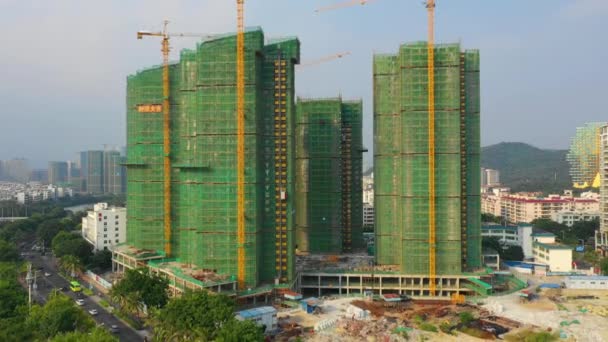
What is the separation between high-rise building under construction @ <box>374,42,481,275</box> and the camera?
3342 inches

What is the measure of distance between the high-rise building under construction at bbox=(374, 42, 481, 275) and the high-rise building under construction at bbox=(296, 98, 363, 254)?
23.3 m

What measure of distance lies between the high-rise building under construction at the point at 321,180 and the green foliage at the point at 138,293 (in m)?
48.0

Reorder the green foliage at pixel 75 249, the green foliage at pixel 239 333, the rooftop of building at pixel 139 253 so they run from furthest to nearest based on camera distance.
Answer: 1. the green foliage at pixel 75 249
2. the rooftop of building at pixel 139 253
3. the green foliage at pixel 239 333

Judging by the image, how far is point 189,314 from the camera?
55.0 m

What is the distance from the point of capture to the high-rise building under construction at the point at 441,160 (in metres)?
84.9

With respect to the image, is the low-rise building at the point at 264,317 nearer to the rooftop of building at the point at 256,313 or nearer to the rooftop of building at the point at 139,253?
the rooftop of building at the point at 256,313

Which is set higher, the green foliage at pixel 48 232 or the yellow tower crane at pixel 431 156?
the yellow tower crane at pixel 431 156

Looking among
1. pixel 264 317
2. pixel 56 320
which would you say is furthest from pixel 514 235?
pixel 56 320

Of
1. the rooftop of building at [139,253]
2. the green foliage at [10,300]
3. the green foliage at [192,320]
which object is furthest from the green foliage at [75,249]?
the green foliage at [192,320]

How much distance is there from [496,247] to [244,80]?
76576mm

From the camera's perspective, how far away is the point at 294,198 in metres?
85.2

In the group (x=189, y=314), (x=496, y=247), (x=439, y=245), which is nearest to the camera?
(x=189, y=314)

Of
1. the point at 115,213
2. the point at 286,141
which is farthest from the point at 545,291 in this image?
Result: the point at 115,213

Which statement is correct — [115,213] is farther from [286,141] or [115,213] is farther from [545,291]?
[545,291]
